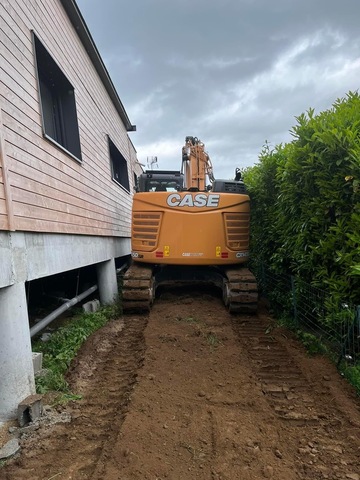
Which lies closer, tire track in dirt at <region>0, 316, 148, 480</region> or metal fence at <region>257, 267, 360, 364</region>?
tire track in dirt at <region>0, 316, 148, 480</region>

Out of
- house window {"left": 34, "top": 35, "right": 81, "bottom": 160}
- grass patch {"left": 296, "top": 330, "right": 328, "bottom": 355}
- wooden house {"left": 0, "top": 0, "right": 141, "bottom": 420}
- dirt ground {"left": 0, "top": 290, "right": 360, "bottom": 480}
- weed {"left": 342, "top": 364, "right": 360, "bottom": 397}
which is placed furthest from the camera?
house window {"left": 34, "top": 35, "right": 81, "bottom": 160}

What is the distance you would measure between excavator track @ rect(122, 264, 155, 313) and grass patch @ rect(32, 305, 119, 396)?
0.40 m

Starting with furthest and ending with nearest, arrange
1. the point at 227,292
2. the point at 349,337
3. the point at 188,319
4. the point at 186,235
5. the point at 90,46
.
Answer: the point at 90,46, the point at 186,235, the point at 227,292, the point at 188,319, the point at 349,337

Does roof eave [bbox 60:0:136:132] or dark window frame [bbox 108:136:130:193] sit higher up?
roof eave [bbox 60:0:136:132]

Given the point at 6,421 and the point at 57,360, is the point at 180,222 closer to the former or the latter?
the point at 57,360

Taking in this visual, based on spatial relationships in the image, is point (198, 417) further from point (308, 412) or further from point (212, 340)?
point (212, 340)

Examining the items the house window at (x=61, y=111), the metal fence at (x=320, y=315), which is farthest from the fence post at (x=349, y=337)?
the house window at (x=61, y=111)

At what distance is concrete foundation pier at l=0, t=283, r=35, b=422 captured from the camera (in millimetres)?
2729

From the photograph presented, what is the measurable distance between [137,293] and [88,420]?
3.11m

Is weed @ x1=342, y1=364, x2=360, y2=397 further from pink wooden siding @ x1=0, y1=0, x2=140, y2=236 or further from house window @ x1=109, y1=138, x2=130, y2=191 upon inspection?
house window @ x1=109, y1=138, x2=130, y2=191

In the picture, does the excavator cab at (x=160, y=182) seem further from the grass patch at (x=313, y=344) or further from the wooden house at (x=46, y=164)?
the grass patch at (x=313, y=344)

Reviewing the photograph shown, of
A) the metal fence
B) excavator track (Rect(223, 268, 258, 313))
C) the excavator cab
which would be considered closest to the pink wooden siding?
the excavator cab

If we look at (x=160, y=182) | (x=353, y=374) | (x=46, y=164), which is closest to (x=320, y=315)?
(x=353, y=374)

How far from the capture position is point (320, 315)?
3.97 m
